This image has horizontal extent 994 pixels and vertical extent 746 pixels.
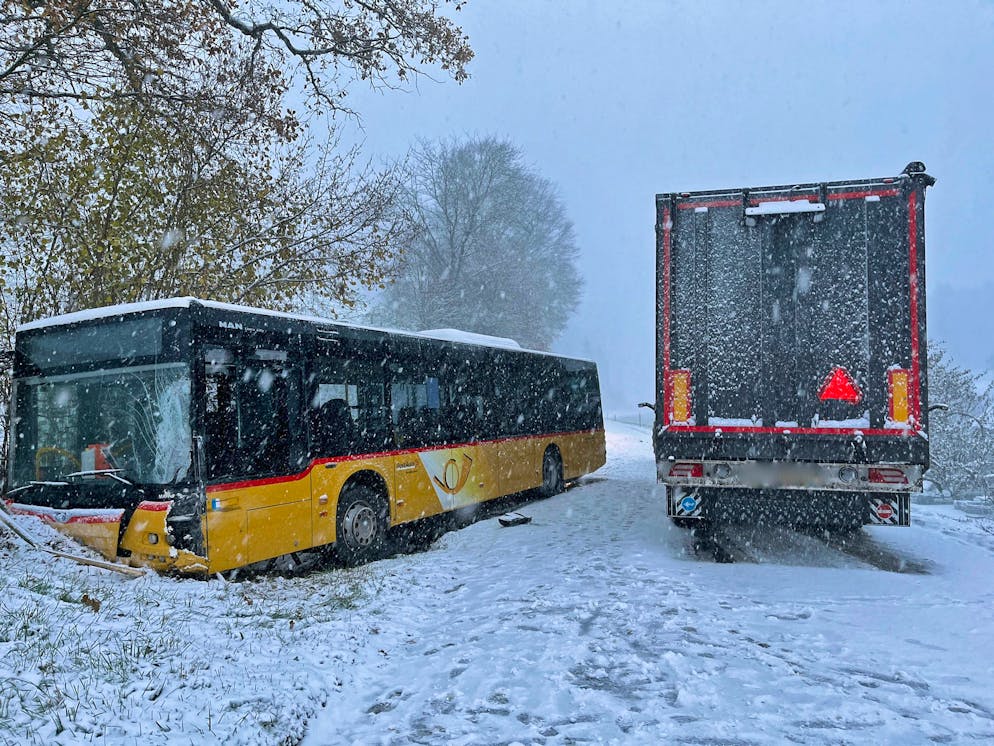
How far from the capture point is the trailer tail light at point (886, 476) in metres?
7.27

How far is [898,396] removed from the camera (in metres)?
7.34

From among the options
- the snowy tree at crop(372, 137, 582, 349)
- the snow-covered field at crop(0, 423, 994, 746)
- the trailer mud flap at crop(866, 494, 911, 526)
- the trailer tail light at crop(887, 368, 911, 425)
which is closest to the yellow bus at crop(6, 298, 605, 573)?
the snow-covered field at crop(0, 423, 994, 746)

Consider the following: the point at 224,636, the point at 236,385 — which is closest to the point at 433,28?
the point at 236,385

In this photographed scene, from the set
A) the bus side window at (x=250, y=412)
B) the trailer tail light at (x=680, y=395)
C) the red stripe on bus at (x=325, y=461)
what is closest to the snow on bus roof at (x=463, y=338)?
the red stripe on bus at (x=325, y=461)

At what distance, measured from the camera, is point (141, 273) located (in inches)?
442

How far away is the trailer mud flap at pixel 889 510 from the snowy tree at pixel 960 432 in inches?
383

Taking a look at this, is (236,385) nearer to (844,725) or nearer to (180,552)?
(180,552)

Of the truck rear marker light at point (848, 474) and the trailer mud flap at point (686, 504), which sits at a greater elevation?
the truck rear marker light at point (848, 474)

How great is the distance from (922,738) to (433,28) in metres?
11.9

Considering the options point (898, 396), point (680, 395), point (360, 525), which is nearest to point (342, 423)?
point (360, 525)

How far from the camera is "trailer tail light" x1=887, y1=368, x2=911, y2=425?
287 inches

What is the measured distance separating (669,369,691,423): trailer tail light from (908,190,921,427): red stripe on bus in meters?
2.24

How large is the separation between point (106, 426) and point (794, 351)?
23.3 feet

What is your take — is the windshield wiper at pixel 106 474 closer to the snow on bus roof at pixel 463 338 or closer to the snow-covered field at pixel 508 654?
the snow-covered field at pixel 508 654
